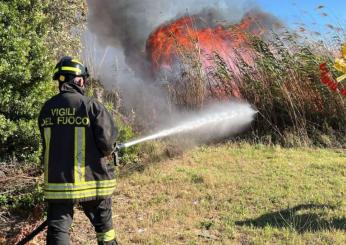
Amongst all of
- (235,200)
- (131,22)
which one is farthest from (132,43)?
(235,200)

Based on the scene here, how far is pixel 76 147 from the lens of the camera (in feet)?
11.4

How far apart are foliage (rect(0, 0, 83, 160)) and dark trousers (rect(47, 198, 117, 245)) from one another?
2138 mm

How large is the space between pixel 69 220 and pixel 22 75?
8.00 feet

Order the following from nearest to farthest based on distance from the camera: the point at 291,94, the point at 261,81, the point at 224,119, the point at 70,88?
1. the point at 70,88
2. the point at 224,119
3. the point at 291,94
4. the point at 261,81

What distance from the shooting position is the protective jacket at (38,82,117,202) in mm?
Result: 3447

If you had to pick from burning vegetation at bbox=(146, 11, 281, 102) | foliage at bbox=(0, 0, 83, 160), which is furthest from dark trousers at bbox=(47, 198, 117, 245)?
burning vegetation at bbox=(146, 11, 281, 102)

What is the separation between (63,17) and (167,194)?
5.19 meters

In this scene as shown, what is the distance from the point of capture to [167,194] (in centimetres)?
564

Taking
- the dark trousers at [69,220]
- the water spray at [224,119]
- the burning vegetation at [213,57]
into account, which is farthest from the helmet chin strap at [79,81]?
the burning vegetation at [213,57]

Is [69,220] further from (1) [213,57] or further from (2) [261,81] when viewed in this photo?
(1) [213,57]

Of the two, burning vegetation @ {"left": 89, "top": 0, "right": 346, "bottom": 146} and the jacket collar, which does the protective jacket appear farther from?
burning vegetation @ {"left": 89, "top": 0, "right": 346, "bottom": 146}

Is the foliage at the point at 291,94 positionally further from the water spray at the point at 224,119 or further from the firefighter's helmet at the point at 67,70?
the firefighter's helmet at the point at 67,70

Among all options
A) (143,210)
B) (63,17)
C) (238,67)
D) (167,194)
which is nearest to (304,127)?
(238,67)

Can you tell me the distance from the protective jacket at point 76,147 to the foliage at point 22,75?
1893 millimetres
